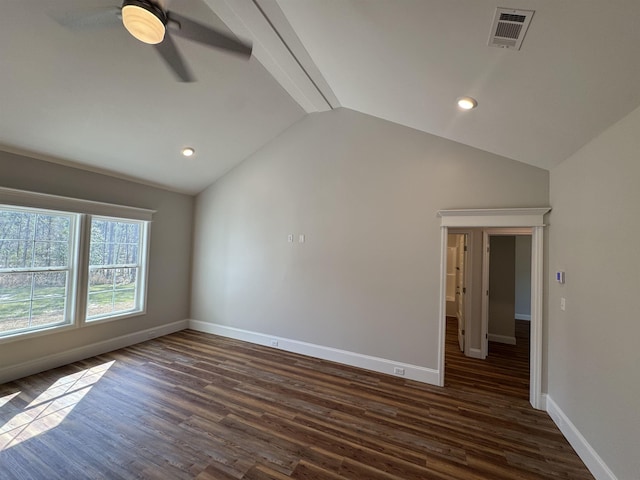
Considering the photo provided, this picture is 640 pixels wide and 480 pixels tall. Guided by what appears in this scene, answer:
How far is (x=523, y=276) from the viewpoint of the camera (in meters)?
7.16

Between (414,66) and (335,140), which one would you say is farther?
(335,140)

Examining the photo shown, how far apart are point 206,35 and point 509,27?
1920mm

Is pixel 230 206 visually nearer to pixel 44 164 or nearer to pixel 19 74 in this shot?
pixel 44 164

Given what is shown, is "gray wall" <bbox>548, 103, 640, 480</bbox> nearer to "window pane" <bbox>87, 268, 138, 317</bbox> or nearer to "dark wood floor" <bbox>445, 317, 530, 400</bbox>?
"dark wood floor" <bbox>445, 317, 530, 400</bbox>

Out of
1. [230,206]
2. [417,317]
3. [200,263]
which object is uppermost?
[230,206]

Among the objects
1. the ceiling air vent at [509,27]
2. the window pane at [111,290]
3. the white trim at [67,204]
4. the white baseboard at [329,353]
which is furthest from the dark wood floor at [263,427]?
the ceiling air vent at [509,27]

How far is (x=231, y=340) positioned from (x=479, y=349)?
4116 mm

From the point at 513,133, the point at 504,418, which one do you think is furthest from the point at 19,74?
the point at 504,418

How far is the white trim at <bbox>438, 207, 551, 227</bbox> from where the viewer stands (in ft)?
9.86

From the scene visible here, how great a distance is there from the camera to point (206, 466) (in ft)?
6.72

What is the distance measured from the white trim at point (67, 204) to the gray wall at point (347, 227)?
1286 mm

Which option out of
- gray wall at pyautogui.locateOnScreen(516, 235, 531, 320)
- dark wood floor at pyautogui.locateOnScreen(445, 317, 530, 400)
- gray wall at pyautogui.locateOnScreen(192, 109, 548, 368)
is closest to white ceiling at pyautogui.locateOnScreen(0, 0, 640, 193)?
gray wall at pyautogui.locateOnScreen(192, 109, 548, 368)

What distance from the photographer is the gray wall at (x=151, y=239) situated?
329 cm

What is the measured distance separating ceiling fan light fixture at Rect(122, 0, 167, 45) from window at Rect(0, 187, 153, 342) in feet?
9.53
